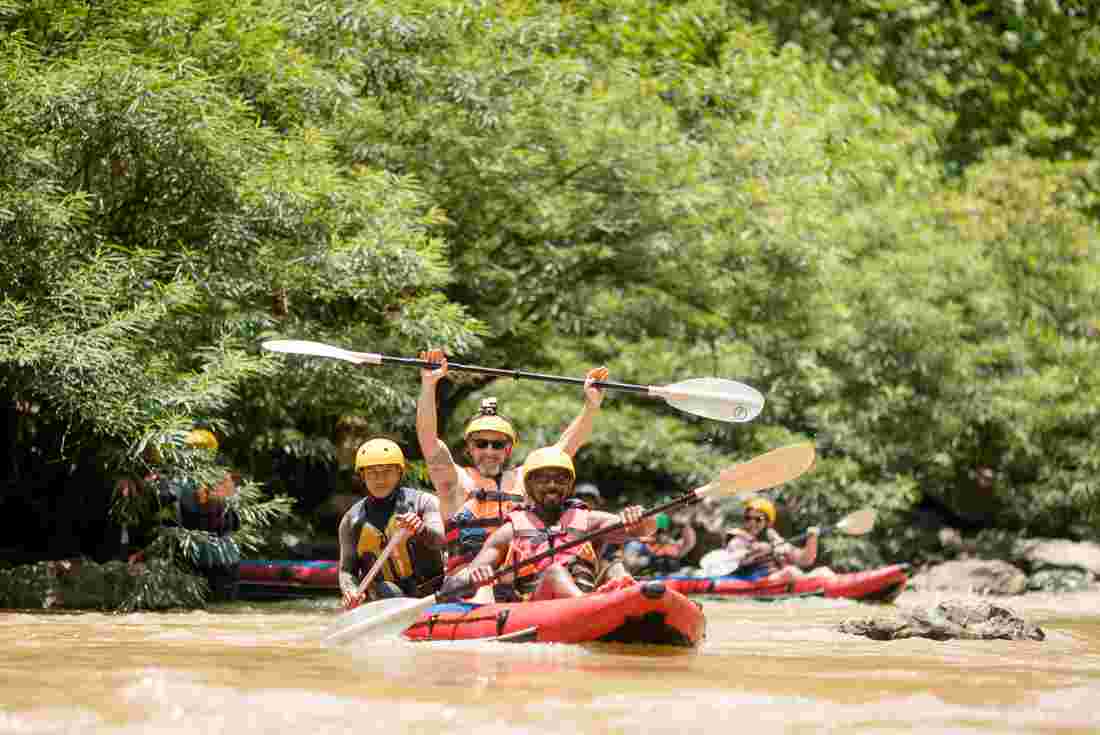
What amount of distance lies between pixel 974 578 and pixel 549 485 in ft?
35.4

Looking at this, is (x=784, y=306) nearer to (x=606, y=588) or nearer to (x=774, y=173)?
(x=774, y=173)

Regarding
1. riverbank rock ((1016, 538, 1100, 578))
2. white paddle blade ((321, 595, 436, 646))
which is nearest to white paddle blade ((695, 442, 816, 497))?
white paddle blade ((321, 595, 436, 646))

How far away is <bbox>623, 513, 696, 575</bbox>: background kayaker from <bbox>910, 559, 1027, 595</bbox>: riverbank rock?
2.60 metres

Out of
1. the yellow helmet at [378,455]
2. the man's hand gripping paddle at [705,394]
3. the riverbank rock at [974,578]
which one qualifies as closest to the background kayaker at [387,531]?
the yellow helmet at [378,455]

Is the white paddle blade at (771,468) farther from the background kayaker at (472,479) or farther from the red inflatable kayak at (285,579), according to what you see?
the red inflatable kayak at (285,579)

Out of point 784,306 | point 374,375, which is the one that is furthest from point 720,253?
point 374,375

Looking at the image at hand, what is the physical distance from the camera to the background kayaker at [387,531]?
8.53 meters

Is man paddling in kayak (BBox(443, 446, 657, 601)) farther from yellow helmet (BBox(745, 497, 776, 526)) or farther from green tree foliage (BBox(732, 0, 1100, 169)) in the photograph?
green tree foliage (BBox(732, 0, 1100, 169))

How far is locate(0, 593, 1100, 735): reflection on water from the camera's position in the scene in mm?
4652

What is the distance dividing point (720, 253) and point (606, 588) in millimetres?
8653

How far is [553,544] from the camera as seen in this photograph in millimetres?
7523

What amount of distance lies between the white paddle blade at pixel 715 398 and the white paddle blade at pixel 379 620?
8.04ft

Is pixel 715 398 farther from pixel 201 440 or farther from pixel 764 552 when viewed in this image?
pixel 764 552

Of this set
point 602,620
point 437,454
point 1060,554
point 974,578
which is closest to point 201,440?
point 437,454
